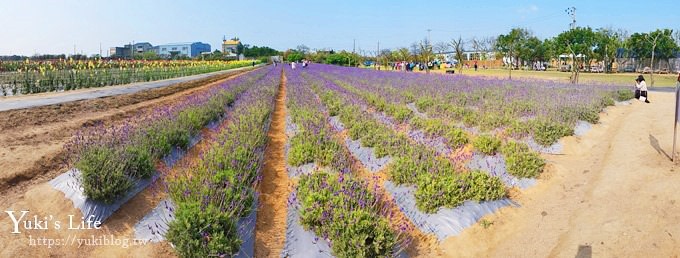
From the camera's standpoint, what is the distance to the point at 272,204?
519 cm

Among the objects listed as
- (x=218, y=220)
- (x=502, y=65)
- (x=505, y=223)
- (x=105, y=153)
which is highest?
(x=502, y=65)

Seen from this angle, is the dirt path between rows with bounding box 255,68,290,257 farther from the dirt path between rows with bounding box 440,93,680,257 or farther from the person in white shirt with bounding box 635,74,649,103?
the person in white shirt with bounding box 635,74,649,103

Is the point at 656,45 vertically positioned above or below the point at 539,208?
above

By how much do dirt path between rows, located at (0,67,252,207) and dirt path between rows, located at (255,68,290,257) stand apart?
286 centimetres

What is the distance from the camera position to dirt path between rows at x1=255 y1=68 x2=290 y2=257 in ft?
13.7

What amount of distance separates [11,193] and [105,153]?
1392 millimetres

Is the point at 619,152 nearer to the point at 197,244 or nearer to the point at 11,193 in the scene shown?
the point at 197,244

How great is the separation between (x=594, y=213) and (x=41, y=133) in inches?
364

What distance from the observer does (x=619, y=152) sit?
7.18 m

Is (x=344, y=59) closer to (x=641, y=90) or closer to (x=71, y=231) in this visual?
(x=641, y=90)

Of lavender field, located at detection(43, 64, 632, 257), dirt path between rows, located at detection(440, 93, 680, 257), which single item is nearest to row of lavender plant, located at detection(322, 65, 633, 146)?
lavender field, located at detection(43, 64, 632, 257)

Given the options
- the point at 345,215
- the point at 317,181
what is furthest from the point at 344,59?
the point at 345,215

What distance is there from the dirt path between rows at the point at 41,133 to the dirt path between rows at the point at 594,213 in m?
5.35

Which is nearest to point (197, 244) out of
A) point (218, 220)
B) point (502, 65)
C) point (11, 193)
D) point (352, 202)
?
point (218, 220)
